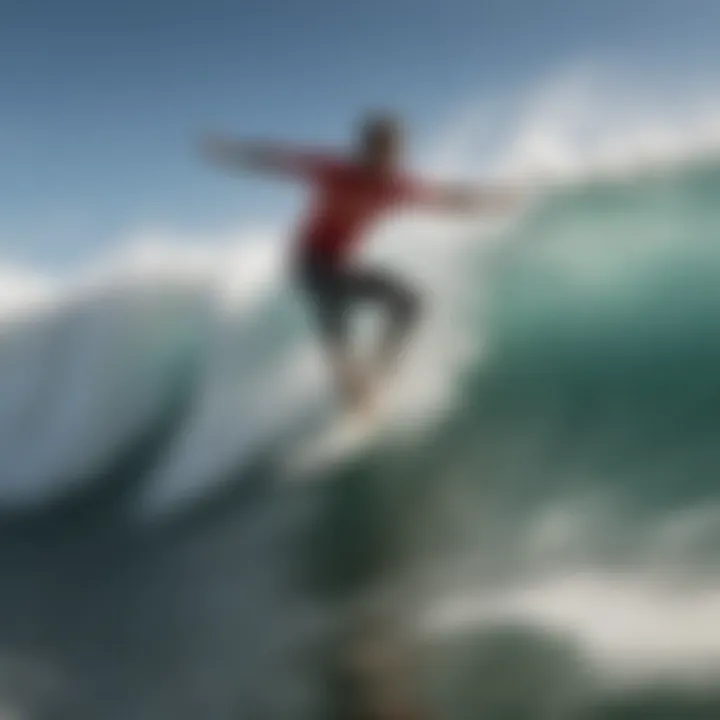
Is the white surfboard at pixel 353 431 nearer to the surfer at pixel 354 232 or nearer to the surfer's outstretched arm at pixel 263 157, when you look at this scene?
the surfer at pixel 354 232

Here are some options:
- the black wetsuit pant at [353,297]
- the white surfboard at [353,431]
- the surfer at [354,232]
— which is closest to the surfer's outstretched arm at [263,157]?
the surfer at [354,232]

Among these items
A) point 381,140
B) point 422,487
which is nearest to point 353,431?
point 422,487

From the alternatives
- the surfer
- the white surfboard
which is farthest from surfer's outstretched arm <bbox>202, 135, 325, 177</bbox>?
the white surfboard

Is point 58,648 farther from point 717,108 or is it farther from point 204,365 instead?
point 717,108

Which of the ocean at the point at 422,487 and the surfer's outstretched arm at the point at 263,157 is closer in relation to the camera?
the ocean at the point at 422,487

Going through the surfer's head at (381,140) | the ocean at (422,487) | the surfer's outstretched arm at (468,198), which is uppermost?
the surfer's head at (381,140)

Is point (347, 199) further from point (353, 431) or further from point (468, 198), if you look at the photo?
point (353, 431)

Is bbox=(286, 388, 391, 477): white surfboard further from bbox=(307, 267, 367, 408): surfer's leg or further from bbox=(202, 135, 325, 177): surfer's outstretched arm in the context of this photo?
bbox=(202, 135, 325, 177): surfer's outstretched arm
